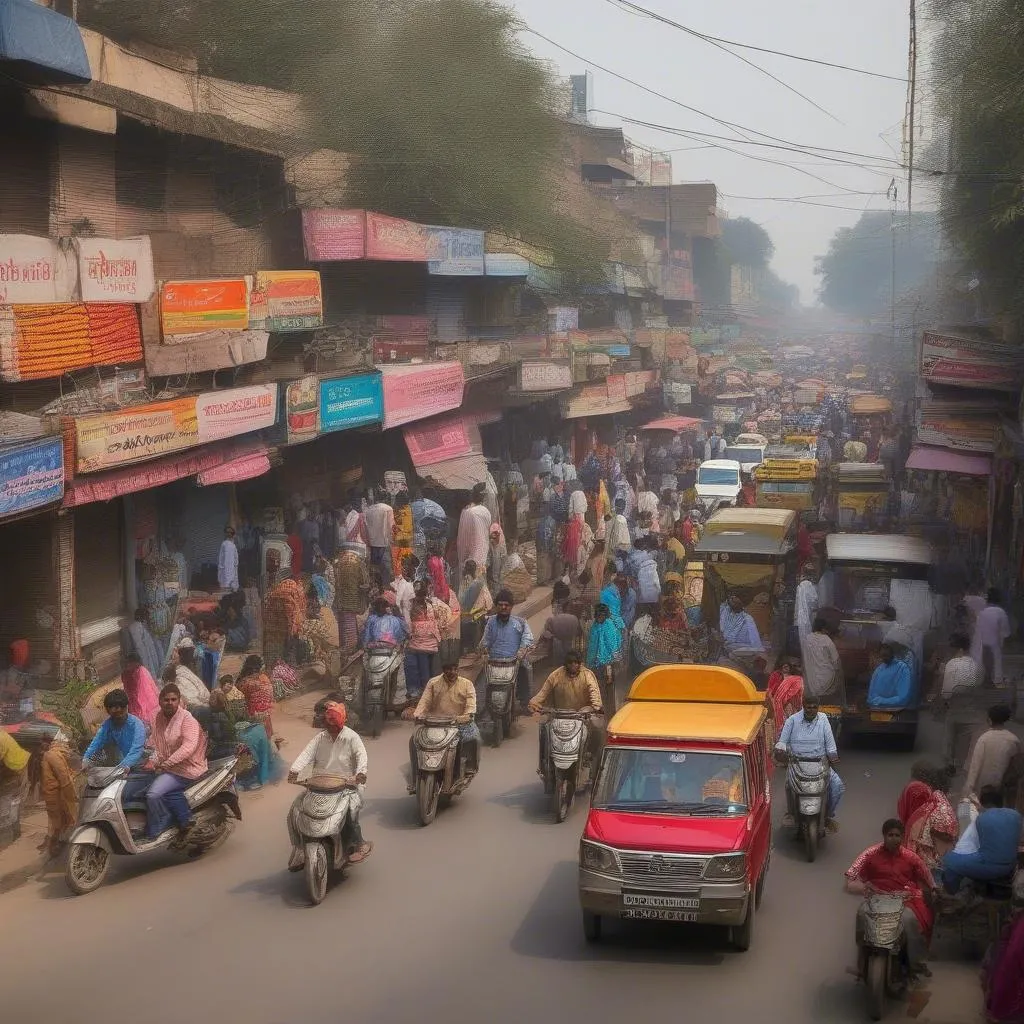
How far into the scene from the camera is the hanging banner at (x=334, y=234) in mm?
25875

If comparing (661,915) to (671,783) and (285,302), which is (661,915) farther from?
(285,302)

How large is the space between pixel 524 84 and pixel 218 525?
24.5 metres

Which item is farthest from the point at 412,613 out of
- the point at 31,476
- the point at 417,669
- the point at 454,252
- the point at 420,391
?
the point at 454,252

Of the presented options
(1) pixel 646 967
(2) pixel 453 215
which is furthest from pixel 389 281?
(1) pixel 646 967

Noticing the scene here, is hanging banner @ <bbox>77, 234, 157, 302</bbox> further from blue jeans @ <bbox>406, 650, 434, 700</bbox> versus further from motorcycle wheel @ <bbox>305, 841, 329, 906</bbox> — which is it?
motorcycle wheel @ <bbox>305, 841, 329, 906</bbox>

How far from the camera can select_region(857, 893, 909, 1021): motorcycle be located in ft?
26.7

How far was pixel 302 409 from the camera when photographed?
21.4m

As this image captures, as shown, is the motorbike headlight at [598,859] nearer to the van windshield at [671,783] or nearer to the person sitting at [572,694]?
the van windshield at [671,783]

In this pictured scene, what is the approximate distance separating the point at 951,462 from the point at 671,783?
17512mm

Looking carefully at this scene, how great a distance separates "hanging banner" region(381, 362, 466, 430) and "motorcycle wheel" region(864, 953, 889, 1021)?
17675 millimetres

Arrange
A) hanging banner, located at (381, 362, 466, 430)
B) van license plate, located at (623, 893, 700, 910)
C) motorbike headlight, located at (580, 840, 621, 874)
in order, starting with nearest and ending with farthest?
van license plate, located at (623, 893, 700, 910) → motorbike headlight, located at (580, 840, 621, 874) → hanging banner, located at (381, 362, 466, 430)

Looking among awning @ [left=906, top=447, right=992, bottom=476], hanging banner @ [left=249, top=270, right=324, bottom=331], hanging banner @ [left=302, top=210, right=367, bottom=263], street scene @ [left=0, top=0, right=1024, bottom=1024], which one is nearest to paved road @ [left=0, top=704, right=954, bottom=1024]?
street scene @ [left=0, top=0, right=1024, bottom=1024]

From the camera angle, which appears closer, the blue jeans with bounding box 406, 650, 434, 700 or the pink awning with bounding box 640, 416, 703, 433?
the blue jeans with bounding box 406, 650, 434, 700

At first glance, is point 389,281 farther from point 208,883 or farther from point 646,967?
point 646,967
